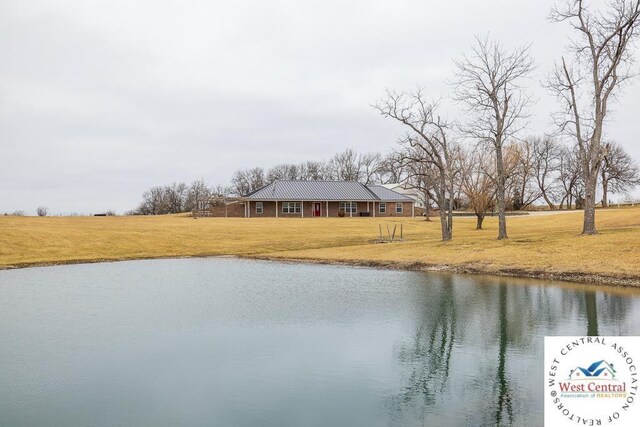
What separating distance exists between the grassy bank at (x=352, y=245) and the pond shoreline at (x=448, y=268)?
6 centimetres

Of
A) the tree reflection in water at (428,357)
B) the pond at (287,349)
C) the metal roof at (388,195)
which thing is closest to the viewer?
the pond at (287,349)

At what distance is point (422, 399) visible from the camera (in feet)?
32.4

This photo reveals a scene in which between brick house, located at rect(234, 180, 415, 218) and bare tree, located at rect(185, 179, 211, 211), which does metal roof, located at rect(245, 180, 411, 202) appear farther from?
bare tree, located at rect(185, 179, 211, 211)

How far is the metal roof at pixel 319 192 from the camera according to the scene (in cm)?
7606

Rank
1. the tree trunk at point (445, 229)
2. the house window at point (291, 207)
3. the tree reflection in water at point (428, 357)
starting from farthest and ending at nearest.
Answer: the house window at point (291, 207) → the tree trunk at point (445, 229) → the tree reflection in water at point (428, 357)

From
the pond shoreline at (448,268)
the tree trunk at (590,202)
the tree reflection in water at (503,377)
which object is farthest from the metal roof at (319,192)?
the tree reflection in water at (503,377)

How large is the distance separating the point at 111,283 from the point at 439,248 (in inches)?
765

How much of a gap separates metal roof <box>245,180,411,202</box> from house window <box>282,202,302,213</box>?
3.53ft

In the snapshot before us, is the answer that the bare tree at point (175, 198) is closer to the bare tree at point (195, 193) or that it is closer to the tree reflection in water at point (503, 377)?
the bare tree at point (195, 193)

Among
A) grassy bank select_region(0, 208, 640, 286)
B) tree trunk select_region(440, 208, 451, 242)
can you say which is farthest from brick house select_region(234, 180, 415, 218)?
tree trunk select_region(440, 208, 451, 242)

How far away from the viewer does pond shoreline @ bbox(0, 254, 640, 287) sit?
22781mm

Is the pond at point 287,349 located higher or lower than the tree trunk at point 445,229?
lower

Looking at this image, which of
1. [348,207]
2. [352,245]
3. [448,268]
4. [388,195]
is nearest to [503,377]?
[448,268]

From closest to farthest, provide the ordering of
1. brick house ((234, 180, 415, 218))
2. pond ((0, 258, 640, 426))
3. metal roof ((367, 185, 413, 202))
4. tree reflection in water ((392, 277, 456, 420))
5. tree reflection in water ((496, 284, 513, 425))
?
tree reflection in water ((496, 284, 513, 425)) < pond ((0, 258, 640, 426)) < tree reflection in water ((392, 277, 456, 420)) < brick house ((234, 180, 415, 218)) < metal roof ((367, 185, 413, 202))
